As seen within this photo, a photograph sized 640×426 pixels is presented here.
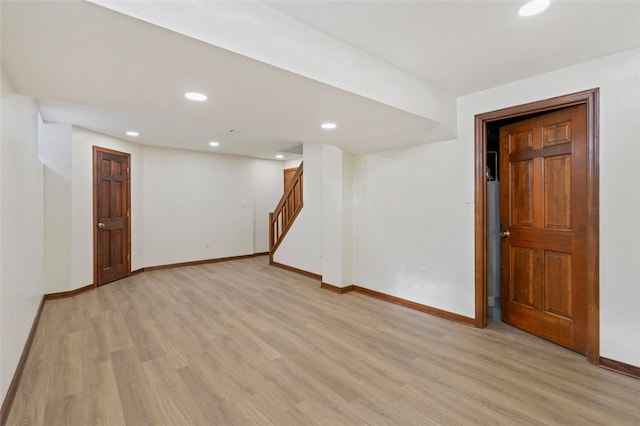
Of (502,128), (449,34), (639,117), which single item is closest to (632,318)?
(639,117)

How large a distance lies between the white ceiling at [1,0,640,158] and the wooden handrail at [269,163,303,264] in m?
2.76

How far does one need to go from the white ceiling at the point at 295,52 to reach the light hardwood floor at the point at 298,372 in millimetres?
2051

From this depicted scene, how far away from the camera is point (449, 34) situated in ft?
6.22

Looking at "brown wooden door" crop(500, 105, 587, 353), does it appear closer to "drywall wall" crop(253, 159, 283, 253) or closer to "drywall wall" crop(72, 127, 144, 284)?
"drywall wall" crop(253, 159, 283, 253)

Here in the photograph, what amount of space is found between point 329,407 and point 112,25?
233cm

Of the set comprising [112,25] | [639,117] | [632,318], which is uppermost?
[112,25]

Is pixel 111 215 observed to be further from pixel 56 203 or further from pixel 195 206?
pixel 195 206

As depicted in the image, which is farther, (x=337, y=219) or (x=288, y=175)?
(x=288, y=175)

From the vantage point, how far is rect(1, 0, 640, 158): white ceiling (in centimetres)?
138

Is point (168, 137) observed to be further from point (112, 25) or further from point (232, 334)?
point (112, 25)

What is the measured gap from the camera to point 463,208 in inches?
120

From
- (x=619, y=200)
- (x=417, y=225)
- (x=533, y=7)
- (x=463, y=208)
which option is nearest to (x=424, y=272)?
(x=417, y=225)

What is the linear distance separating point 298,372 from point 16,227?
238 cm

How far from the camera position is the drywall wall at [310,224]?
4.91 m
